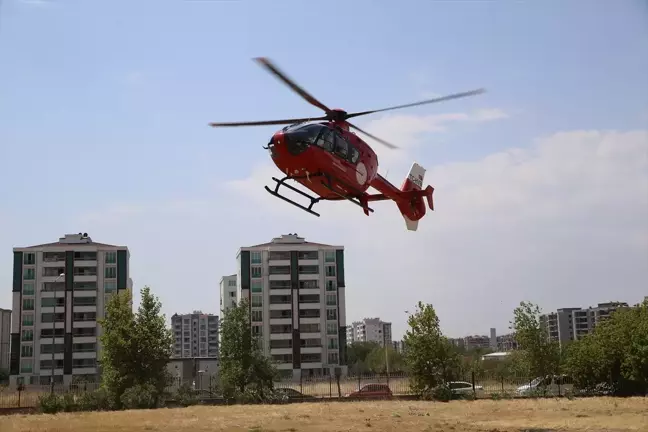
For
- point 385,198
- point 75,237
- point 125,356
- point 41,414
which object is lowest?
point 41,414

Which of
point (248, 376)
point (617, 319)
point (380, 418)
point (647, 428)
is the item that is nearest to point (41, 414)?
point (248, 376)

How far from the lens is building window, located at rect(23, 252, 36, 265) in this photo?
9406 centimetres

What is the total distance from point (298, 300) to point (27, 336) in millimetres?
35062

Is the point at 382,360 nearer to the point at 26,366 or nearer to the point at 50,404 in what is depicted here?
the point at 26,366

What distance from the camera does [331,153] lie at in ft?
69.7

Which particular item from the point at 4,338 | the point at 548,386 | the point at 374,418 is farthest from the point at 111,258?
the point at 374,418

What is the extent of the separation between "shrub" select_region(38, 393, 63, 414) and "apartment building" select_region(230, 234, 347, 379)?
188 ft

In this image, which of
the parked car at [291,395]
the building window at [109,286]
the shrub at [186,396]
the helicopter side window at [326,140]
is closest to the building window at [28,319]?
the building window at [109,286]

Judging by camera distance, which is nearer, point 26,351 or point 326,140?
point 326,140

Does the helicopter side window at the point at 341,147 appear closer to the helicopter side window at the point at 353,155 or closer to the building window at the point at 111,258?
the helicopter side window at the point at 353,155

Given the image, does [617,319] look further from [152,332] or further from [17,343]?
[17,343]

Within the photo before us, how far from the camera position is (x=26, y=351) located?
299 feet

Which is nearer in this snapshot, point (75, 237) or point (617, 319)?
point (617, 319)

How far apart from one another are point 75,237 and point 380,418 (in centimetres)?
7649
